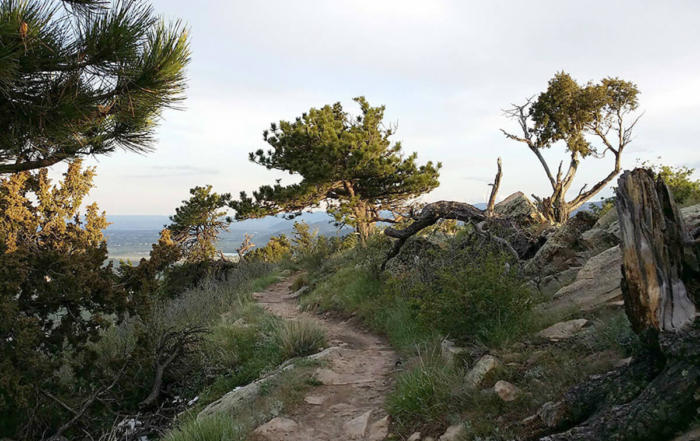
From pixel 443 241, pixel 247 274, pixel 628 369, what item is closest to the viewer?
pixel 628 369

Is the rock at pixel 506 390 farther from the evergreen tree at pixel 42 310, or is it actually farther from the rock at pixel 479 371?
the evergreen tree at pixel 42 310

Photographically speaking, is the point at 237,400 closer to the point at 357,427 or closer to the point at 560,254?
the point at 357,427

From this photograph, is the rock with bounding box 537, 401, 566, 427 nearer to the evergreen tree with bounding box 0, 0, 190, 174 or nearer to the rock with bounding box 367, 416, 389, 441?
the rock with bounding box 367, 416, 389, 441

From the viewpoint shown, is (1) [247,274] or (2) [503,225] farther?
(1) [247,274]

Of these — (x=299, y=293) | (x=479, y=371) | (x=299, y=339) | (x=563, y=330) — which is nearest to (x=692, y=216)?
(x=563, y=330)

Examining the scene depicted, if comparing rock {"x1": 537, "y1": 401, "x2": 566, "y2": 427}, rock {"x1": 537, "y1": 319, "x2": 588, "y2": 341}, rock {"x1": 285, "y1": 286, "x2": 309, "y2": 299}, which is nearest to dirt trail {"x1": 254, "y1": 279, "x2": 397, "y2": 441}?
rock {"x1": 537, "y1": 401, "x2": 566, "y2": 427}

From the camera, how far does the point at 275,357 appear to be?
6.55 meters

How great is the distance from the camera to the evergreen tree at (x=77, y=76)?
6.03 meters

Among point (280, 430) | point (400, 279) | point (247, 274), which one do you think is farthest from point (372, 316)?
point (247, 274)

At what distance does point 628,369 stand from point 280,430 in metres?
3.04

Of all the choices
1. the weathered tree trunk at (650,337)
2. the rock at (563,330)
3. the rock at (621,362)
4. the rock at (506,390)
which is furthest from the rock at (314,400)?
the rock at (621,362)

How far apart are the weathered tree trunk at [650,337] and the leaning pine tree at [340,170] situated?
16.6m

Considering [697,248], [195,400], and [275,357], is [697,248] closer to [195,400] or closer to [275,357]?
[275,357]

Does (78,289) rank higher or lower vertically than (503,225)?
lower
